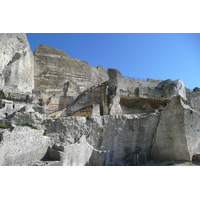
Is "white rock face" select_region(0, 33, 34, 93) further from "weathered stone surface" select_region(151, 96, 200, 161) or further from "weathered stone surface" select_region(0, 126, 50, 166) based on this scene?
"weathered stone surface" select_region(151, 96, 200, 161)

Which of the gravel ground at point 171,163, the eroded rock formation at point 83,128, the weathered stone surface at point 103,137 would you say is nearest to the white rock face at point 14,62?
the eroded rock formation at point 83,128

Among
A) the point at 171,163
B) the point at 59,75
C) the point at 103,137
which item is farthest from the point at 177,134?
the point at 59,75

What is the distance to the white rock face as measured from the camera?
12.1 metres

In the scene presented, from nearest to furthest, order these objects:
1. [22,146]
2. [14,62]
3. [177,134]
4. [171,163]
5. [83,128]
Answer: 1. [22,146]
2. [83,128]
3. [171,163]
4. [177,134]
5. [14,62]

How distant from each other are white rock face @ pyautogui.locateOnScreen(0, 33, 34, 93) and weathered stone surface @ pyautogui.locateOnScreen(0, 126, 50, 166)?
637cm

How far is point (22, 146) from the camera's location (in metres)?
5.18

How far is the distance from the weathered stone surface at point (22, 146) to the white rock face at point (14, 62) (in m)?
A: 6.37

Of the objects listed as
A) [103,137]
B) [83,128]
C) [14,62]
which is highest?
[14,62]

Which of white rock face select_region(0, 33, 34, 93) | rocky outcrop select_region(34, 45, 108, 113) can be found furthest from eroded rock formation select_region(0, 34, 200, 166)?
rocky outcrop select_region(34, 45, 108, 113)

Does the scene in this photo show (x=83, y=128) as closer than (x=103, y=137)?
Yes

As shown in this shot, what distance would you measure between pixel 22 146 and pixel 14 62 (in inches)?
384

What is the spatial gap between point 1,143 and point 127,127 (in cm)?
563

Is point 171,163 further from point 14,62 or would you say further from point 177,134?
point 14,62

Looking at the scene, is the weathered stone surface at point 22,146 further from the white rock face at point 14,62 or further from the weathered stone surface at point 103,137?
the white rock face at point 14,62
